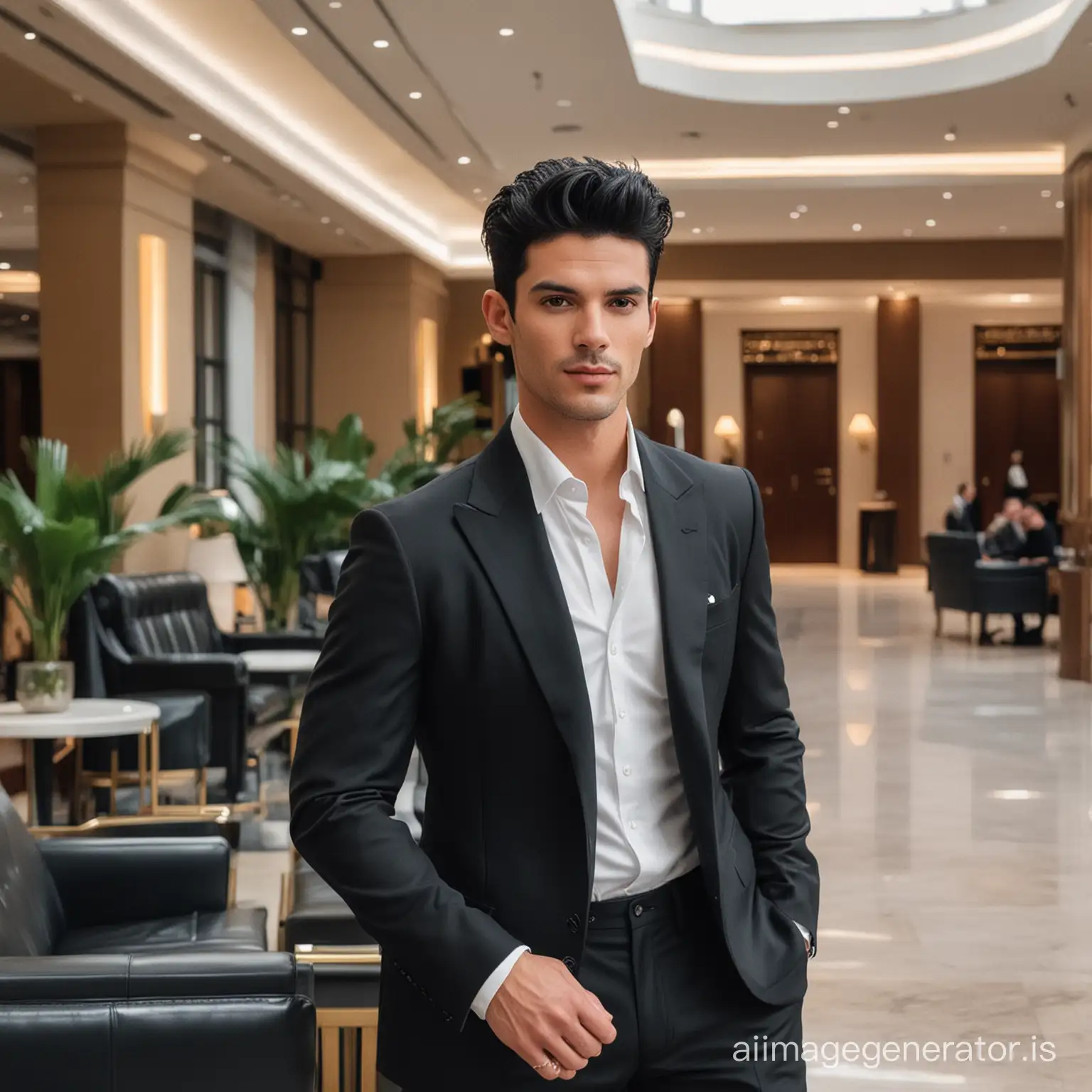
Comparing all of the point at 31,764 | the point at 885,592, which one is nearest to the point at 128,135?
the point at 31,764

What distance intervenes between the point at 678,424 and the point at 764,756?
64.7 feet

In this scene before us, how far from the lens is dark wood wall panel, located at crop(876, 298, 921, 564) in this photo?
2319 centimetres

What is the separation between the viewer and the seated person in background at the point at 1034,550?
14.3m

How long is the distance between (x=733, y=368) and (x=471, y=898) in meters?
23.0

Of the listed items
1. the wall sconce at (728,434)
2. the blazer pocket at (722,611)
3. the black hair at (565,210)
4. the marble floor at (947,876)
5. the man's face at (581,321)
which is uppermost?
the wall sconce at (728,434)

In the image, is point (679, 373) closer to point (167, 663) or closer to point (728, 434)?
point (728, 434)

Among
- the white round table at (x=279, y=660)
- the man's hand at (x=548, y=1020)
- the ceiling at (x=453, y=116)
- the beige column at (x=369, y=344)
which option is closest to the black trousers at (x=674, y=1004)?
the man's hand at (x=548, y=1020)

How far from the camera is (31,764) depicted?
6.45 m

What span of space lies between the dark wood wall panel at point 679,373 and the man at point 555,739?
21.6 metres

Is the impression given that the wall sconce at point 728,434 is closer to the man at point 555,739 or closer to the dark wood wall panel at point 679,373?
the dark wood wall panel at point 679,373

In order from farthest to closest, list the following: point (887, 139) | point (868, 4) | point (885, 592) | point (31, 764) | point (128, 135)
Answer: point (885, 592) → point (887, 139) → point (868, 4) → point (128, 135) → point (31, 764)

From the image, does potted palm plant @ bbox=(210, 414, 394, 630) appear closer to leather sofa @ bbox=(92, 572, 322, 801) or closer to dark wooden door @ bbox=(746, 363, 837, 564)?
leather sofa @ bbox=(92, 572, 322, 801)

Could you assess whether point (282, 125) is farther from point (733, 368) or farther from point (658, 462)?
point (733, 368)

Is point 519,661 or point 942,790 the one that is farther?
point 942,790
